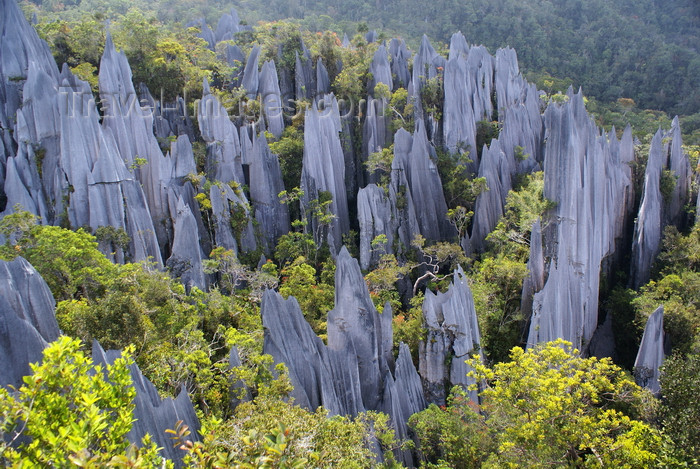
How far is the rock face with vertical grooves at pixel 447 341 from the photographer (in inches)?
554

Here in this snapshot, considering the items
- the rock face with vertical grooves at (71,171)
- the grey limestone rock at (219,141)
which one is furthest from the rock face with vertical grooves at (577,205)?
the rock face with vertical grooves at (71,171)

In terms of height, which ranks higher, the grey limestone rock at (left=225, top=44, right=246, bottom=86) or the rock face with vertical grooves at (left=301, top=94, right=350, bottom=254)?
the grey limestone rock at (left=225, top=44, right=246, bottom=86)

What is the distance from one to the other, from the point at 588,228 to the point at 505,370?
10305 millimetres

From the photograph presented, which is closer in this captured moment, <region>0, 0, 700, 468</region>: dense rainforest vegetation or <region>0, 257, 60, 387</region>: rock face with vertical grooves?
<region>0, 0, 700, 468</region>: dense rainforest vegetation

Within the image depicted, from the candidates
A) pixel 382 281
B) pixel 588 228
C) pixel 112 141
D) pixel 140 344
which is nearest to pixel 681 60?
pixel 588 228

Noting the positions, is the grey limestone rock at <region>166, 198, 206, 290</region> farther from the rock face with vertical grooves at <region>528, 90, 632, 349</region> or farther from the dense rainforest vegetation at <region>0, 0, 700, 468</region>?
the rock face with vertical grooves at <region>528, 90, 632, 349</region>

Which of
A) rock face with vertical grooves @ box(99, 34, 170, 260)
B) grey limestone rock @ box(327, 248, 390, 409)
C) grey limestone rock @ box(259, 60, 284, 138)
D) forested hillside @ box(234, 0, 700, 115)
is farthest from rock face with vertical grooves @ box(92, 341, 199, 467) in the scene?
forested hillside @ box(234, 0, 700, 115)

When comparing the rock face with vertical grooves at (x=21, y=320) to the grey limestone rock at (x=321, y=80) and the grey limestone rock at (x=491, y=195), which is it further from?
the grey limestone rock at (x=321, y=80)

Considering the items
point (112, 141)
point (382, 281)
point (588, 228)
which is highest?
point (112, 141)

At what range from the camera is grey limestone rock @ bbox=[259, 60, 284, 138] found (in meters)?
26.2

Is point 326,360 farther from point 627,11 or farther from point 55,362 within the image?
point 627,11

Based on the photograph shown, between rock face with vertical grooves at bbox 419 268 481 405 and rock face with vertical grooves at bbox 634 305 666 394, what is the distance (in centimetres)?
522

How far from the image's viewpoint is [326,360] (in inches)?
483

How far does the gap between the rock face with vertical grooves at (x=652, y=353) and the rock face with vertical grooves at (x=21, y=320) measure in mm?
15815
